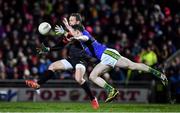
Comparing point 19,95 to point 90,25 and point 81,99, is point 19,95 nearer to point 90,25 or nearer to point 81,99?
point 81,99

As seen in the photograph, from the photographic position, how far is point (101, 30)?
2233cm

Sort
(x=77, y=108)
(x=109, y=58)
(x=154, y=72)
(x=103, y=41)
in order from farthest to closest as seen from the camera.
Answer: (x=103, y=41) < (x=154, y=72) < (x=77, y=108) < (x=109, y=58)

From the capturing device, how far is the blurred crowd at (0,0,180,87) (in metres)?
20.6

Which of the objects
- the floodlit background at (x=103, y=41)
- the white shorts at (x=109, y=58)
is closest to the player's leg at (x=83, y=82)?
the white shorts at (x=109, y=58)

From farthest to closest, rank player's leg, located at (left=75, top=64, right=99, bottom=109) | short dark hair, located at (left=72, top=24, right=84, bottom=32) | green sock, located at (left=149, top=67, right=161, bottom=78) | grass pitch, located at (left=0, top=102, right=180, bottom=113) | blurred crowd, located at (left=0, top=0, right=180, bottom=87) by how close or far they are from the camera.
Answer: blurred crowd, located at (left=0, top=0, right=180, bottom=87) → green sock, located at (left=149, top=67, right=161, bottom=78) → player's leg, located at (left=75, top=64, right=99, bottom=109) → short dark hair, located at (left=72, top=24, right=84, bottom=32) → grass pitch, located at (left=0, top=102, right=180, bottom=113)

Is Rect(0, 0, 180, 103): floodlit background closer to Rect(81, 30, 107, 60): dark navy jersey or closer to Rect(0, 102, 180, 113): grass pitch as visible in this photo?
Rect(0, 102, 180, 113): grass pitch

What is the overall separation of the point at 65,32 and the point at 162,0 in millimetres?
10915

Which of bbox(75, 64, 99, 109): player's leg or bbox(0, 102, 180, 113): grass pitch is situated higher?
bbox(75, 64, 99, 109): player's leg

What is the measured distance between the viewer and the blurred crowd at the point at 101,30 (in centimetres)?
2062

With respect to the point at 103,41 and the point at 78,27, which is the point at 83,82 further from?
the point at 103,41

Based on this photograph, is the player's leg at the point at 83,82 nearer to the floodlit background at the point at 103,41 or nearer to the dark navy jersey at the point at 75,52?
the dark navy jersey at the point at 75,52

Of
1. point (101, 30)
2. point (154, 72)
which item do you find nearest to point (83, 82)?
point (154, 72)

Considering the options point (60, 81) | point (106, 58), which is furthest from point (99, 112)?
point (60, 81)

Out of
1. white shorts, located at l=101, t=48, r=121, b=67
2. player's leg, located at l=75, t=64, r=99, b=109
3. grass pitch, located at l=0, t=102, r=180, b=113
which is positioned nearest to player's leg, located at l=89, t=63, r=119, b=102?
white shorts, located at l=101, t=48, r=121, b=67
